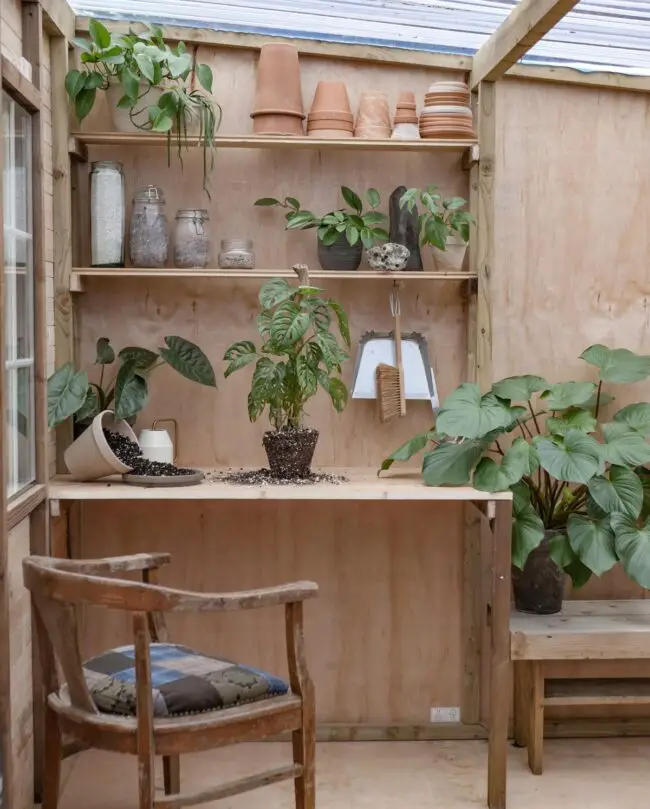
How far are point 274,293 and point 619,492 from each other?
122cm

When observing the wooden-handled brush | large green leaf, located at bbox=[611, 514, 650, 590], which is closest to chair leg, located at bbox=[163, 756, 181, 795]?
the wooden-handled brush

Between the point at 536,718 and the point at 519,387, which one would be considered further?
the point at 519,387

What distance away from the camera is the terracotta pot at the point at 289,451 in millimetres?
3355

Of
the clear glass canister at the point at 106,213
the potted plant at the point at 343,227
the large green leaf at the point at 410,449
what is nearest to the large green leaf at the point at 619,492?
the large green leaf at the point at 410,449

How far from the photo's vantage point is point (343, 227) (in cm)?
345

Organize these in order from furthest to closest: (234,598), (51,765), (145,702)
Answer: (51,765)
(234,598)
(145,702)

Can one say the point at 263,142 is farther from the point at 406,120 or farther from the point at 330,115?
the point at 406,120

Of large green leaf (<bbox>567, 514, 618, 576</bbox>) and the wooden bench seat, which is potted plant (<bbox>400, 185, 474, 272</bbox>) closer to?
large green leaf (<bbox>567, 514, 618, 576</bbox>)

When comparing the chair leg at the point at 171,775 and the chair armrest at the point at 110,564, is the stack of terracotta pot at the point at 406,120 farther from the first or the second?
the chair leg at the point at 171,775

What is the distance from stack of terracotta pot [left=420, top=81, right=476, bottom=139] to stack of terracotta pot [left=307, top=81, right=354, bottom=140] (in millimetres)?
256

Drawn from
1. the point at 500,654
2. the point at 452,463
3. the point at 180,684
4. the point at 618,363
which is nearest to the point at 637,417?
the point at 618,363

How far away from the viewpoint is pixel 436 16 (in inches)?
131

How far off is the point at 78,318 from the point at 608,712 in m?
2.29

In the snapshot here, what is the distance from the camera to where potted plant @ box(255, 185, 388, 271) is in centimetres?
346
